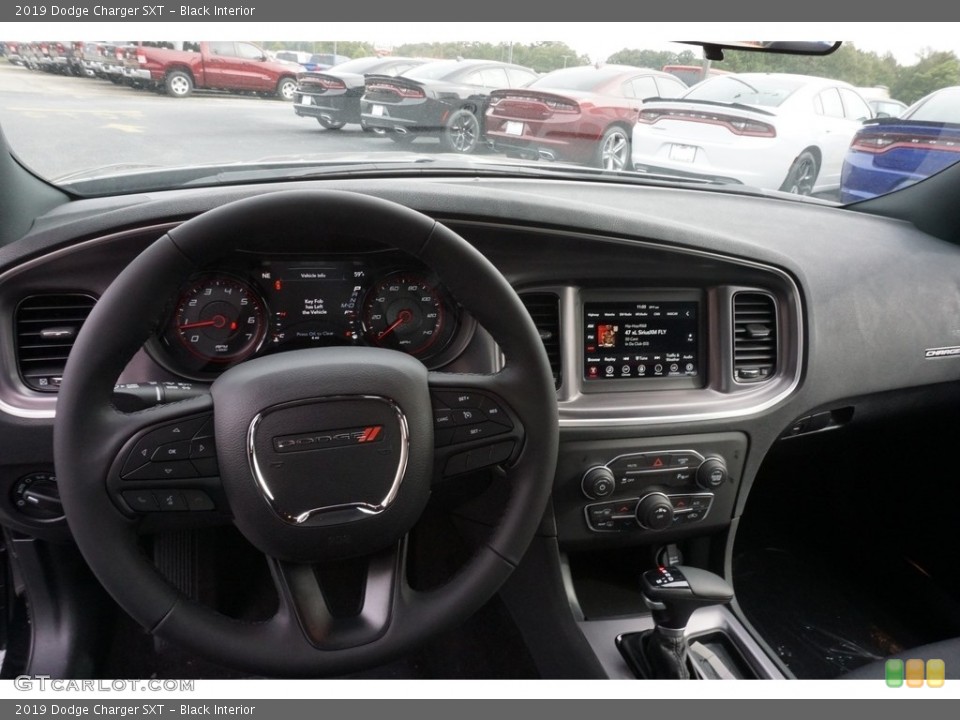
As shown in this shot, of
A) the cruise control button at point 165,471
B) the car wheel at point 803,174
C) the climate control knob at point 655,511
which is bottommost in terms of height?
the climate control knob at point 655,511

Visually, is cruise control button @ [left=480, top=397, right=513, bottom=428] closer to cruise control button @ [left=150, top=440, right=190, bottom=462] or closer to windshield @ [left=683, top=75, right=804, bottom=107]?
cruise control button @ [left=150, top=440, right=190, bottom=462]

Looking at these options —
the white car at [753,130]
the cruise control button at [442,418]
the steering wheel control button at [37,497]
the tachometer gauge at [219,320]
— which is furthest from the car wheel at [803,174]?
the steering wheel control button at [37,497]

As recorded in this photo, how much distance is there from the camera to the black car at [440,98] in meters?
2.11

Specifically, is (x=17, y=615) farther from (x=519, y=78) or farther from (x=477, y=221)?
(x=519, y=78)

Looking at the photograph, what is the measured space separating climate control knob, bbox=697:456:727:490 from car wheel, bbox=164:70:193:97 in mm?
1594

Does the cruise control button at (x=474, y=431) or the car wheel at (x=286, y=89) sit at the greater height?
the car wheel at (x=286, y=89)

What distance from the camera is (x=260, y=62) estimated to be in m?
1.93

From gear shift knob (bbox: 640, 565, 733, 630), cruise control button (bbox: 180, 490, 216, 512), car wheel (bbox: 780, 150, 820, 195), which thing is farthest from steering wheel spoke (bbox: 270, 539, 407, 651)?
car wheel (bbox: 780, 150, 820, 195)

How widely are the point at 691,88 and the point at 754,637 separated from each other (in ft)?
5.22

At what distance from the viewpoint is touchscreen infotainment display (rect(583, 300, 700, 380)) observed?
1.96 metres

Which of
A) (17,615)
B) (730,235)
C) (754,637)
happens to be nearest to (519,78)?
(730,235)

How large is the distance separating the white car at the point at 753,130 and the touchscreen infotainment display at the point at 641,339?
0.69 meters

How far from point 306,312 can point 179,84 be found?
748 mm

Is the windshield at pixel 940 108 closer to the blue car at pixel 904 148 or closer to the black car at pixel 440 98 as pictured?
the blue car at pixel 904 148
